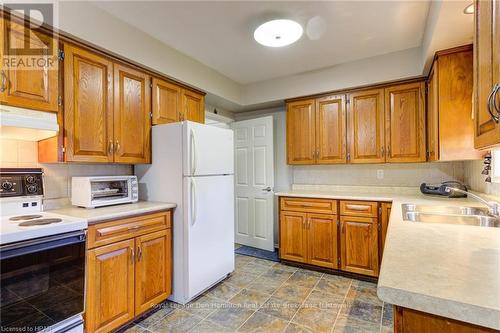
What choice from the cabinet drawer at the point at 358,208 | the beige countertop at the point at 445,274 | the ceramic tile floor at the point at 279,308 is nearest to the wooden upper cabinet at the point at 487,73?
the beige countertop at the point at 445,274

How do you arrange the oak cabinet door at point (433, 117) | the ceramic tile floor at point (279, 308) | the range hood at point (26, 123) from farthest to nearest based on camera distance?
the oak cabinet door at point (433, 117) → the ceramic tile floor at point (279, 308) → the range hood at point (26, 123)

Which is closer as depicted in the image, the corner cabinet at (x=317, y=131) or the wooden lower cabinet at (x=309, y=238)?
the wooden lower cabinet at (x=309, y=238)

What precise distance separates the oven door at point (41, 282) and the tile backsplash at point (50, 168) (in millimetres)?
746

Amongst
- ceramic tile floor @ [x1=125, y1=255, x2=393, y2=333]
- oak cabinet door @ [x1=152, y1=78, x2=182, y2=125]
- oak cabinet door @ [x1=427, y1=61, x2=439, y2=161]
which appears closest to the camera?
ceramic tile floor @ [x1=125, y1=255, x2=393, y2=333]

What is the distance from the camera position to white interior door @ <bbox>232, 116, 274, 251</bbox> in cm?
372

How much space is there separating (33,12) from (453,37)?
300 cm

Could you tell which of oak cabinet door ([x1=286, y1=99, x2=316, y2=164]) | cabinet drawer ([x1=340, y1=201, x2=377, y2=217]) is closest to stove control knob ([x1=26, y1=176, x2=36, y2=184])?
oak cabinet door ([x1=286, y1=99, x2=316, y2=164])

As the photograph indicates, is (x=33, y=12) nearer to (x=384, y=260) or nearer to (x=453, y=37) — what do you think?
(x=384, y=260)

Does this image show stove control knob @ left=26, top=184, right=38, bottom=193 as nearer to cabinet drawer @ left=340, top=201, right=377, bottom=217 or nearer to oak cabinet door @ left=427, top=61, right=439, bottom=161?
cabinet drawer @ left=340, top=201, right=377, bottom=217

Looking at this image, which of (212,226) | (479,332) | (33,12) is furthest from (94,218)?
(479,332)

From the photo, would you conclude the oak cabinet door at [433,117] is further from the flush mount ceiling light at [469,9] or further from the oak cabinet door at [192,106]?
the oak cabinet door at [192,106]

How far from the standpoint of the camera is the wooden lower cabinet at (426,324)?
0.65m

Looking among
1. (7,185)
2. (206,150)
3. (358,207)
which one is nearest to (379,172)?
(358,207)

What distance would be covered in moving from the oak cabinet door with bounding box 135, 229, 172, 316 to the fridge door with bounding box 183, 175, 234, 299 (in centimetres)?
19
